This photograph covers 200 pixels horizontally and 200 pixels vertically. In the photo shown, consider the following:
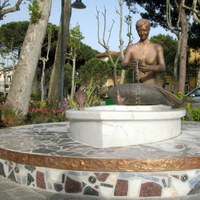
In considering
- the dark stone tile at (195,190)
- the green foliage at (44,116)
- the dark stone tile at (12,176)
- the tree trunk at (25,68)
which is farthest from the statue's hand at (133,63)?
the green foliage at (44,116)

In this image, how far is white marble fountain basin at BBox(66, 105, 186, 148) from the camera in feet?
14.1

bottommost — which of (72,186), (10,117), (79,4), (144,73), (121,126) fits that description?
(72,186)

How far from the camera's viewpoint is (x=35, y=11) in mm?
9078

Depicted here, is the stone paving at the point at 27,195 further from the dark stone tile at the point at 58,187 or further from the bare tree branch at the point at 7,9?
the bare tree branch at the point at 7,9

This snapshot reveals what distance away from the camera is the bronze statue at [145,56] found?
6.28m

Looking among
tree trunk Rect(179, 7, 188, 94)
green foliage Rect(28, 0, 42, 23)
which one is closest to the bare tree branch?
green foliage Rect(28, 0, 42, 23)

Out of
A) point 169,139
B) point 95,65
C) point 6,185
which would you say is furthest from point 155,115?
point 95,65

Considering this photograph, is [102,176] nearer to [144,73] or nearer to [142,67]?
[142,67]

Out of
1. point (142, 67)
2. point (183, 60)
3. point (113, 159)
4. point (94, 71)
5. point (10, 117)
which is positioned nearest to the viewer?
point (113, 159)

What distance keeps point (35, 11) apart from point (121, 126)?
18.9ft

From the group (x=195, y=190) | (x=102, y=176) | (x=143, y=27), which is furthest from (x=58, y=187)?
(x=143, y=27)

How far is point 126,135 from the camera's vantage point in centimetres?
443

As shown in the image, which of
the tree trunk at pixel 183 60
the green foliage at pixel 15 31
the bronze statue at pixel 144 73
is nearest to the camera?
the bronze statue at pixel 144 73

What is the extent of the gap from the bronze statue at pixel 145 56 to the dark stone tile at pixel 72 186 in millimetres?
2979
